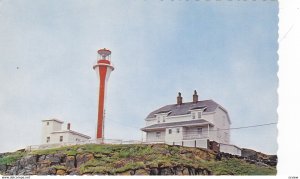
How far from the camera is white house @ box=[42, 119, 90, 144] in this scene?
6094mm

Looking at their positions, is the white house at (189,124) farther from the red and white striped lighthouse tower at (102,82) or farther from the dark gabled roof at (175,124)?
the red and white striped lighthouse tower at (102,82)

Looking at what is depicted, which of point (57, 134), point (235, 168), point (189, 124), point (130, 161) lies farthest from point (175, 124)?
point (57, 134)

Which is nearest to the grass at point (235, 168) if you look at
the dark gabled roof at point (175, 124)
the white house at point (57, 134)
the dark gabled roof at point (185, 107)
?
the dark gabled roof at point (175, 124)

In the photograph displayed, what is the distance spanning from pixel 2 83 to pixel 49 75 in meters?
0.48

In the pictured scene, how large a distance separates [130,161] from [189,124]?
0.71 meters

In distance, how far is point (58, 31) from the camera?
6.19 m

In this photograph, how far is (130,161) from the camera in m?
6.11

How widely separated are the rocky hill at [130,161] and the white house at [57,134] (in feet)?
0.30

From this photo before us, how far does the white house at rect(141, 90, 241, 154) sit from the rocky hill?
10cm

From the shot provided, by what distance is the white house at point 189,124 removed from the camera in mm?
6031

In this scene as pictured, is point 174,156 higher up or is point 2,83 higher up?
point 2,83

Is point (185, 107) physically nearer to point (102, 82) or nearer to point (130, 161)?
point (130, 161)
